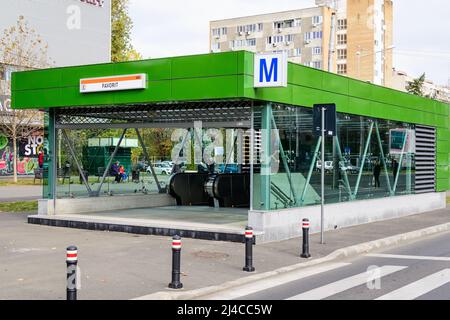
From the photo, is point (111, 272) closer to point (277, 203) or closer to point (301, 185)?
point (277, 203)

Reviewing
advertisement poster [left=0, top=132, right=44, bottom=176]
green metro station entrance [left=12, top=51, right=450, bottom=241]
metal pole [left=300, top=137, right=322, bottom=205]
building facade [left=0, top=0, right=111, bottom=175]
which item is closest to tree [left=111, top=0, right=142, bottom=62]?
building facade [left=0, top=0, right=111, bottom=175]

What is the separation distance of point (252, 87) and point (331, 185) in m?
4.88

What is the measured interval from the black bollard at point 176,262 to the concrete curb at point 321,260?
30cm

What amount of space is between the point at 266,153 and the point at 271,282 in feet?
16.6

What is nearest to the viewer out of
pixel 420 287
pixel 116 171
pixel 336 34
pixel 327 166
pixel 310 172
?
pixel 420 287

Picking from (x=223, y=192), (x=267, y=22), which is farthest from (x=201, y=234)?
(x=267, y=22)

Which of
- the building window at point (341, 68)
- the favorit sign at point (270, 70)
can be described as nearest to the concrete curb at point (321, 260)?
the favorit sign at point (270, 70)

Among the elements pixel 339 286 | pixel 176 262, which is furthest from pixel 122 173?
pixel 339 286

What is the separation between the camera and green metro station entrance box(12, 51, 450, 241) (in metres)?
14.1

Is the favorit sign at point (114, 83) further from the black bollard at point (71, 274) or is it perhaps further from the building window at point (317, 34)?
the building window at point (317, 34)

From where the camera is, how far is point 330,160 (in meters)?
16.9

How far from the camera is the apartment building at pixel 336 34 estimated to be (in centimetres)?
9044

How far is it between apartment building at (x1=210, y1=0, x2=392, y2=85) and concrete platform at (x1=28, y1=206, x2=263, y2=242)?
2853 inches

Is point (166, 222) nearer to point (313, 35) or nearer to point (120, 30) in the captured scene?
point (120, 30)
